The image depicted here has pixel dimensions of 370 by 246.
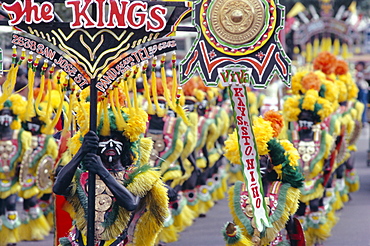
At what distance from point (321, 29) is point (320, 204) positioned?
16498mm

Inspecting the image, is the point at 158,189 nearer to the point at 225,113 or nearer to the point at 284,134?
the point at 284,134

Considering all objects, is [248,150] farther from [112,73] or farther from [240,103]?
[112,73]

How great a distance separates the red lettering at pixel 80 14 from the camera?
5793mm

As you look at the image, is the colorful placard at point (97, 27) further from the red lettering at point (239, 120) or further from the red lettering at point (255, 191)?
the red lettering at point (255, 191)

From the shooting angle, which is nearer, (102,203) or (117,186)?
(117,186)

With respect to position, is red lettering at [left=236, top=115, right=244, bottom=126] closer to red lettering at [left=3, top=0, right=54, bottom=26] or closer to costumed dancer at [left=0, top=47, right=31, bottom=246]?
red lettering at [left=3, top=0, right=54, bottom=26]

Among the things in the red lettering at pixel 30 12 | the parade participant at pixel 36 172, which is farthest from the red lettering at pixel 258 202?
the parade participant at pixel 36 172

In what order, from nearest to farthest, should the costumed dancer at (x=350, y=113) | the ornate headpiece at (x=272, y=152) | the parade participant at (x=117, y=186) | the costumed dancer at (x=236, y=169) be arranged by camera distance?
the parade participant at (x=117, y=186) < the ornate headpiece at (x=272, y=152) < the costumed dancer at (x=350, y=113) < the costumed dancer at (x=236, y=169)

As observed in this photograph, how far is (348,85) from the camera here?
12.9 m

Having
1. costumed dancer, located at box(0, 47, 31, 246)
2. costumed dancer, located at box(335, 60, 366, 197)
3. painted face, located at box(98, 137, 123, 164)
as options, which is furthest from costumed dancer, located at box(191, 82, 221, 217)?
painted face, located at box(98, 137, 123, 164)

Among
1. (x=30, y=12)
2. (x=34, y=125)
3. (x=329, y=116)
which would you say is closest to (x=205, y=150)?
(x=329, y=116)

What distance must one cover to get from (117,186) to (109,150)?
310 mm

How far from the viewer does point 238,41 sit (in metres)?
5.87

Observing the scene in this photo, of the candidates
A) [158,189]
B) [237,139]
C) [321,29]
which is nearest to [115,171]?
[158,189]
